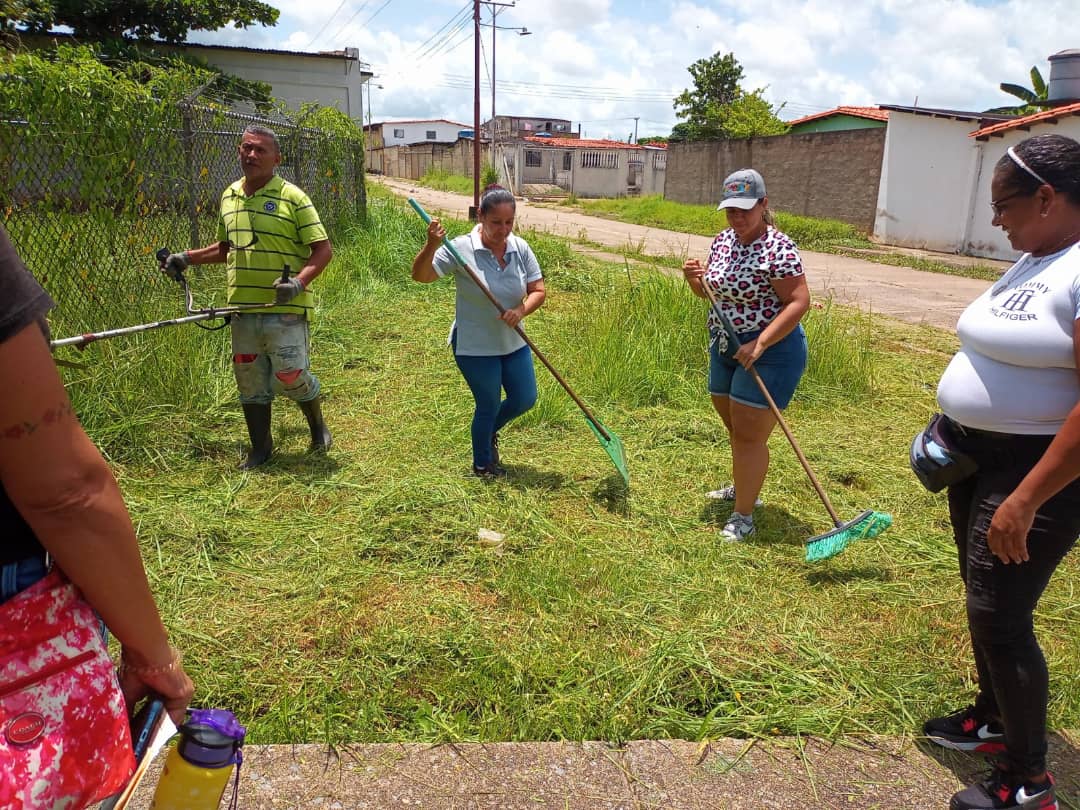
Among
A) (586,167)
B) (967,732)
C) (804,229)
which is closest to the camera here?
(967,732)

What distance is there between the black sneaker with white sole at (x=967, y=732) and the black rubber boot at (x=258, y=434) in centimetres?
346

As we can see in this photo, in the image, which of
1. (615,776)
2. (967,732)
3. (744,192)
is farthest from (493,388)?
(967,732)

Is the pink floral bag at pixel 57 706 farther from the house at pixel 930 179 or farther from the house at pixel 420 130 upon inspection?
the house at pixel 420 130

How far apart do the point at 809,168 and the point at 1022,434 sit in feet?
74.1

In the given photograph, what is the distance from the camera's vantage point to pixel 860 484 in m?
4.42

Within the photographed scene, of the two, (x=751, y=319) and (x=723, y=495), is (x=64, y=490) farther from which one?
(x=723, y=495)

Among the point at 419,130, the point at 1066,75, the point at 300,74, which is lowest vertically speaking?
the point at 1066,75

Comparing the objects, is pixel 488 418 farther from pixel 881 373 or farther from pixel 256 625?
pixel 881 373

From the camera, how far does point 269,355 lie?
4199 mm

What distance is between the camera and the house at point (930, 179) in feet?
57.8

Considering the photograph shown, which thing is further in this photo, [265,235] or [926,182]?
[926,182]

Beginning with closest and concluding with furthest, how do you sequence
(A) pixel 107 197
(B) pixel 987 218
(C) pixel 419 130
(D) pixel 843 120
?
1. (A) pixel 107 197
2. (B) pixel 987 218
3. (D) pixel 843 120
4. (C) pixel 419 130

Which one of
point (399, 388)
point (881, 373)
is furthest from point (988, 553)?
point (881, 373)

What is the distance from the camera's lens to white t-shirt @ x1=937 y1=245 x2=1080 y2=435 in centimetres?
182
